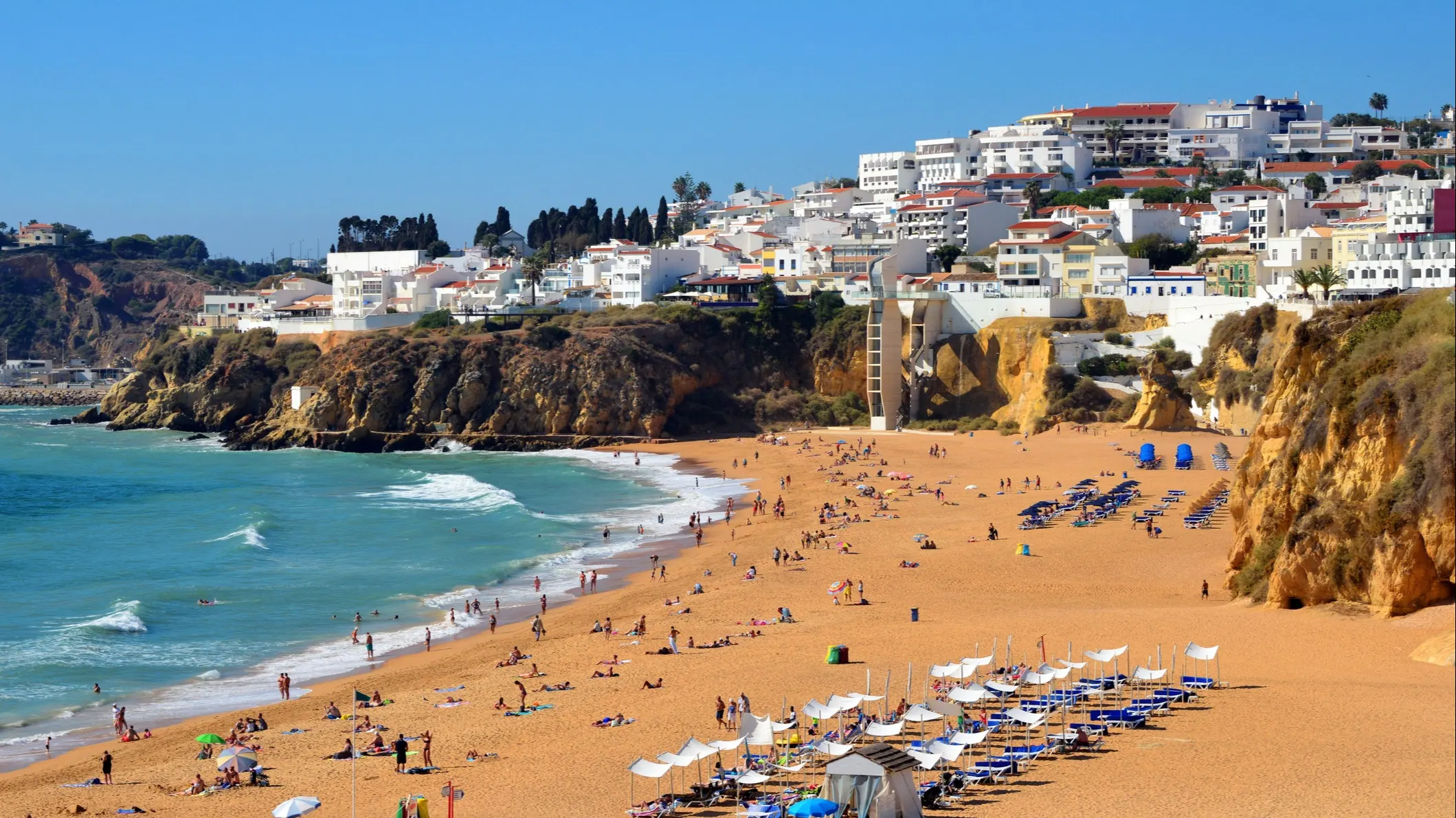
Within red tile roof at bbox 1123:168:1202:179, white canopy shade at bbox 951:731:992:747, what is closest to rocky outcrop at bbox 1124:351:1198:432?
white canopy shade at bbox 951:731:992:747

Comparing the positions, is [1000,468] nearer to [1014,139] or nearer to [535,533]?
[535,533]

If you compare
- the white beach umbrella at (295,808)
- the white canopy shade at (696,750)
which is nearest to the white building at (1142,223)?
the white canopy shade at (696,750)

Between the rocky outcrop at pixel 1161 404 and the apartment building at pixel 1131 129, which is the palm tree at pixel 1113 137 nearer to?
the apartment building at pixel 1131 129

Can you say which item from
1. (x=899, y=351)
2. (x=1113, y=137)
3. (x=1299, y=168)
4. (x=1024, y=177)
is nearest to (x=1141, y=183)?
(x=1024, y=177)

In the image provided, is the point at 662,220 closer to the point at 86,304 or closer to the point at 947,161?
A: the point at 947,161

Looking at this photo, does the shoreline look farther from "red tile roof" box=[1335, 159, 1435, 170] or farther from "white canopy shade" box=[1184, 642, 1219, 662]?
"red tile roof" box=[1335, 159, 1435, 170]

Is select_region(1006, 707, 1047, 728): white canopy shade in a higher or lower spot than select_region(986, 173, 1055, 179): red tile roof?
lower
